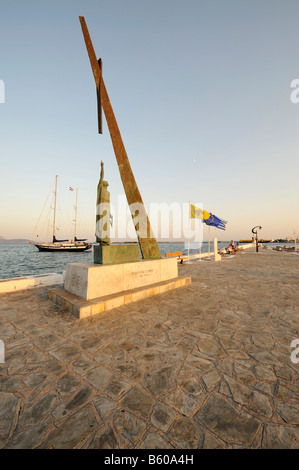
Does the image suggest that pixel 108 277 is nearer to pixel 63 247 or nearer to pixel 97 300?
pixel 97 300

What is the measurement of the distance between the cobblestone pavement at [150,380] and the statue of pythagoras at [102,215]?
219cm

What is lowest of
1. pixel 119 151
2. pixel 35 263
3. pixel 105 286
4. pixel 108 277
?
pixel 35 263

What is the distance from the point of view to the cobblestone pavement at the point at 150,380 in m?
1.61

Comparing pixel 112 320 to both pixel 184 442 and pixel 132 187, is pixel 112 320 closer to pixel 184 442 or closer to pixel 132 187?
pixel 184 442

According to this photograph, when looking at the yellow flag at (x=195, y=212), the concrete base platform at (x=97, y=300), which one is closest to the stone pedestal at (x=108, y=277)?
the concrete base platform at (x=97, y=300)

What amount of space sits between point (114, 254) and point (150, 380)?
3.57m

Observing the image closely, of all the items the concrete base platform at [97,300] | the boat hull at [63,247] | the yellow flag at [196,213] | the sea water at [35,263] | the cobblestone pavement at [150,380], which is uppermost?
the yellow flag at [196,213]

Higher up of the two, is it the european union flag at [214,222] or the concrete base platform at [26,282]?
the european union flag at [214,222]

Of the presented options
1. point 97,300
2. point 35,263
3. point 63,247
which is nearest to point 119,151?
point 97,300

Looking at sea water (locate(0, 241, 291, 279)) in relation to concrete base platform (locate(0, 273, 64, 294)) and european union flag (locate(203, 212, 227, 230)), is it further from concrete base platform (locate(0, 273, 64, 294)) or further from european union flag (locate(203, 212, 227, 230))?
european union flag (locate(203, 212, 227, 230))

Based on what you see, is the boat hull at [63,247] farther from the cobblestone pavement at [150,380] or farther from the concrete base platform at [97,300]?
the cobblestone pavement at [150,380]

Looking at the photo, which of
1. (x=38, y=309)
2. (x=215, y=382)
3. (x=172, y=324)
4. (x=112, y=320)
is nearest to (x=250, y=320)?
(x=172, y=324)

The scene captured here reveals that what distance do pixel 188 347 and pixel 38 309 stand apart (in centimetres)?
366

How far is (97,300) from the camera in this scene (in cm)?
452
